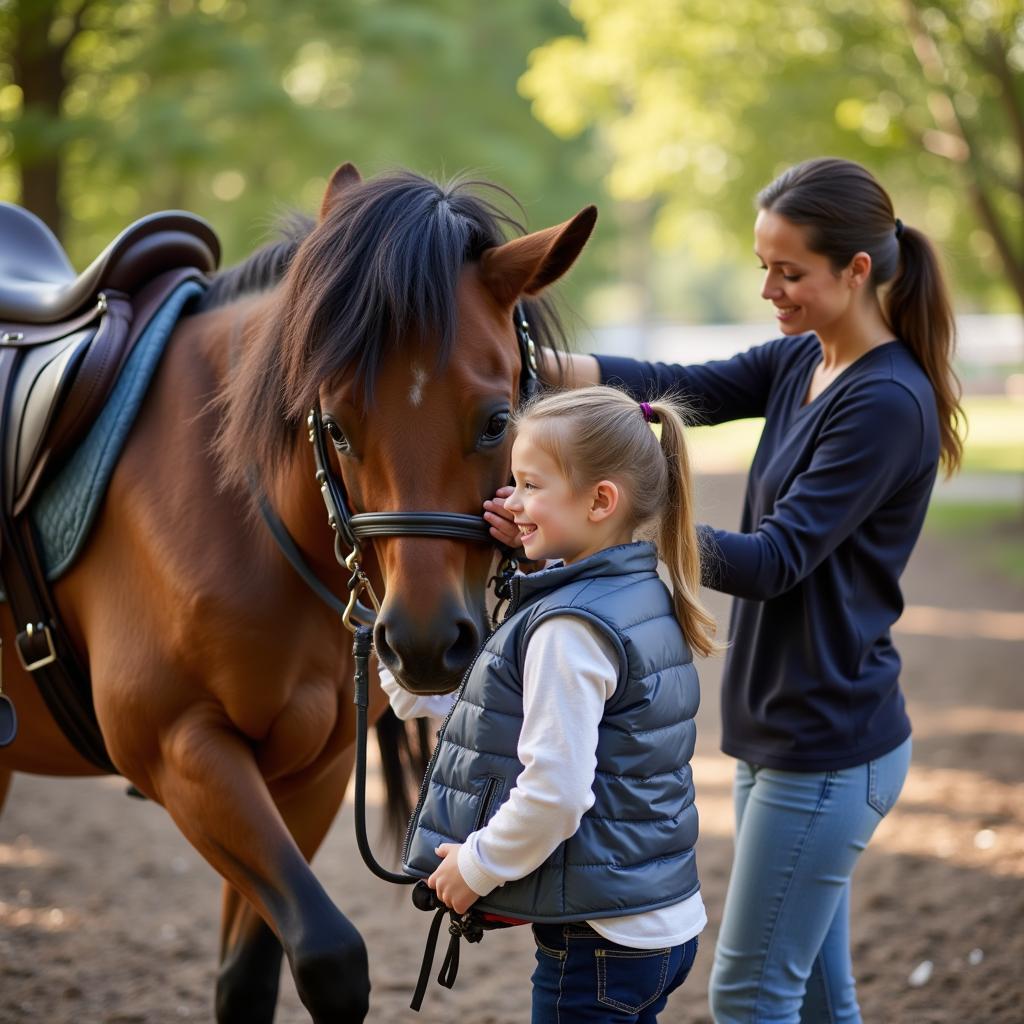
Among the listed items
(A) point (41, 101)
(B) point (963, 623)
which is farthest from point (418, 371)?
(A) point (41, 101)

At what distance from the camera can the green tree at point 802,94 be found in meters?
9.96

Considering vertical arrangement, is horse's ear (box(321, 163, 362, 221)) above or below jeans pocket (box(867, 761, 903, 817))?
above

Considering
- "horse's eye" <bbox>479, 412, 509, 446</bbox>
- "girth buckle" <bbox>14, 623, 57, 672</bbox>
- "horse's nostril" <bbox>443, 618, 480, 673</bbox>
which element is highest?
"horse's eye" <bbox>479, 412, 509, 446</bbox>

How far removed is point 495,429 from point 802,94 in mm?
10025

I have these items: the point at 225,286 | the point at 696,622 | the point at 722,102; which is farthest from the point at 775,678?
the point at 722,102

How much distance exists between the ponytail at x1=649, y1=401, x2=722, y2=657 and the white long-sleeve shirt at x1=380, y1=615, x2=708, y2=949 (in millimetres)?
250

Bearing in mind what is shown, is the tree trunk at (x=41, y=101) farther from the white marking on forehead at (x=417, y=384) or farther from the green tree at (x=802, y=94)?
the white marking on forehead at (x=417, y=384)

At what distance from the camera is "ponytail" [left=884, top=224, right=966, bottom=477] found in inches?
99.2

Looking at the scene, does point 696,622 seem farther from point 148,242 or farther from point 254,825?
point 148,242

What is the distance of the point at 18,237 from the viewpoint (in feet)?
12.1

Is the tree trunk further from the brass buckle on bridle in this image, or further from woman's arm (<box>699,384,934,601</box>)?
woman's arm (<box>699,384,934,601</box>)

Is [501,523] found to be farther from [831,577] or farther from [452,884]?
[831,577]

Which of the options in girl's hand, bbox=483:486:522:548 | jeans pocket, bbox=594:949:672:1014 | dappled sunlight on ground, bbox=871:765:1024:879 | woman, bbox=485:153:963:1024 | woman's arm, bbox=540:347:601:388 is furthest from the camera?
dappled sunlight on ground, bbox=871:765:1024:879

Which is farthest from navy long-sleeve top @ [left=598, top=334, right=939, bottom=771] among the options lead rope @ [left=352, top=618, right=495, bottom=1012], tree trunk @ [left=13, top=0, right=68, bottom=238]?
tree trunk @ [left=13, top=0, right=68, bottom=238]
